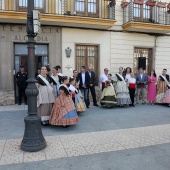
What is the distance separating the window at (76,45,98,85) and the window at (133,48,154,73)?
8.10 ft

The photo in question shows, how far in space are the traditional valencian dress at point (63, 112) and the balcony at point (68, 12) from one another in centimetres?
506

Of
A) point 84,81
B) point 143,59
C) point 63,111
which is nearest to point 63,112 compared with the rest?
point 63,111

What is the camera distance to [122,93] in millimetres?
9477

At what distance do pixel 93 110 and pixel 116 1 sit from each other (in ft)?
21.1

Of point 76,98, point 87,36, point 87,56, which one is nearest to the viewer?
point 76,98

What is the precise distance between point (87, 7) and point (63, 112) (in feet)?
24.1

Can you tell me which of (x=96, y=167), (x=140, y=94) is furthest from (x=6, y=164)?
(x=140, y=94)

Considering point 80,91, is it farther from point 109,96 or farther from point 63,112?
point 63,112

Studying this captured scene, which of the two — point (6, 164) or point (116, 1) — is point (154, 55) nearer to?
point (116, 1)

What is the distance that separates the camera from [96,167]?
154 inches

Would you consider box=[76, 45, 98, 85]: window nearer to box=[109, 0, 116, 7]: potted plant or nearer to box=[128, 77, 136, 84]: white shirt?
box=[109, 0, 116, 7]: potted plant

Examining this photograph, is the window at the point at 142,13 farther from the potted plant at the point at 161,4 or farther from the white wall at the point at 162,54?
the white wall at the point at 162,54

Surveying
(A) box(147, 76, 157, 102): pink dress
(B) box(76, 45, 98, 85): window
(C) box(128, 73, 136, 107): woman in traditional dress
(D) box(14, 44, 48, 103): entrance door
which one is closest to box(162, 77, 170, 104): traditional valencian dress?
(A) box(147, 76, 157, 102): pink dress

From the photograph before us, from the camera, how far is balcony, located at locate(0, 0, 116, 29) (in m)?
9.81
